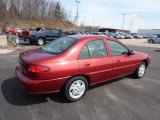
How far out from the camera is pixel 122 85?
581 centimetres

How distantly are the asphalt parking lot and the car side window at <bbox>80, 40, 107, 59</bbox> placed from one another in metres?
1.05

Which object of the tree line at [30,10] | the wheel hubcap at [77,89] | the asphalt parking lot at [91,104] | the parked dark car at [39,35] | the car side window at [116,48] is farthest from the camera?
the tree line at [30,10]

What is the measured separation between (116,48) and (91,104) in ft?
6.25

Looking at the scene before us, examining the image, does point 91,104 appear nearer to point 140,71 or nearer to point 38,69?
point 38,69

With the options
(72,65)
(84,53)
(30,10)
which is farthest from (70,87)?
(30,10)

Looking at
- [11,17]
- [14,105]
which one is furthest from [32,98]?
[11,17]

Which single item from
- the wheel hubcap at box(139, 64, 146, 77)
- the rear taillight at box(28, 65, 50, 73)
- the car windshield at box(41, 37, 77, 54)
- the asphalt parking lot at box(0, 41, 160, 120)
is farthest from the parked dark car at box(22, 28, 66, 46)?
the rear taillight at box(28, 65, 50, 73)

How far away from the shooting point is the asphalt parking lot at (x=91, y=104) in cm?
384

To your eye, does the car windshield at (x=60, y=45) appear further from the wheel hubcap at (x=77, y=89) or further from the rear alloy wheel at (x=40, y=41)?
the rear alloy wheel at (x=40, y=41)

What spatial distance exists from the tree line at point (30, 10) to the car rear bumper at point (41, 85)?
49.8 m

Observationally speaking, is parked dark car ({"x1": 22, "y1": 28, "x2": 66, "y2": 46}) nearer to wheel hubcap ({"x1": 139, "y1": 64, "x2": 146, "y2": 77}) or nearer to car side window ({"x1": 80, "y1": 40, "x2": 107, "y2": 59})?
wheel hubcap ({"x1": 139, "y1": 64, "x2": 146, "y2": 77})

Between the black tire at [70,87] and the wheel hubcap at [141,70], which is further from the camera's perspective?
the wheel hubcap at [141,70]

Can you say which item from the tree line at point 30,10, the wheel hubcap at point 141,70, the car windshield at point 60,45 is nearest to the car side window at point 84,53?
the car windshield at point 60,45

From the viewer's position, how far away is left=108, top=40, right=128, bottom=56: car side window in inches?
207
